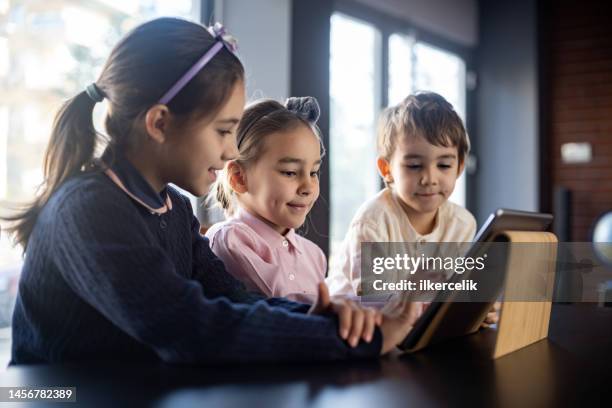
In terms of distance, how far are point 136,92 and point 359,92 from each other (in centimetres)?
367

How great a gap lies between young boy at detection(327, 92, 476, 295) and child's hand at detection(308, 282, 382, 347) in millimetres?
865

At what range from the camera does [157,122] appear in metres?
1.15

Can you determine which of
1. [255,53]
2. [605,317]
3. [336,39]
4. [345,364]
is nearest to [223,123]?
[345,364]

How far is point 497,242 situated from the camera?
98cm

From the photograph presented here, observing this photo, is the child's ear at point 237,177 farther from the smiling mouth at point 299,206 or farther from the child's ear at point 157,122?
the child's ear at point 157,122

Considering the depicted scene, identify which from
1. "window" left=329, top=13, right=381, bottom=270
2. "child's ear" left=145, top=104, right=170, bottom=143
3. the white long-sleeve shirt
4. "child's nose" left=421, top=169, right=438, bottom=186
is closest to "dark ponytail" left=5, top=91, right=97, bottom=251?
"child's ear" left=145, top=104, right=170, bottom=143

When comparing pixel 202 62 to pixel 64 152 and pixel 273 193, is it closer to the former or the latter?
pixel 64 152

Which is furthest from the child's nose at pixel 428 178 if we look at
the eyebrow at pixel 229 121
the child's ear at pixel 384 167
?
the eyebrow at pixel 229 121

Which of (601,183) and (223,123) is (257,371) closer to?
(223,123)

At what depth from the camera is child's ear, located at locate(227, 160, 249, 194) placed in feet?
5.65

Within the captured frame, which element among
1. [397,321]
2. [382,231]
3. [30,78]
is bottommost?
[397,321]

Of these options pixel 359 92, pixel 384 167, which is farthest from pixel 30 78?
pixel 359 92

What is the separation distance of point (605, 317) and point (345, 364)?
2.53 ft

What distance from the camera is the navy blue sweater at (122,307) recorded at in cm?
89
